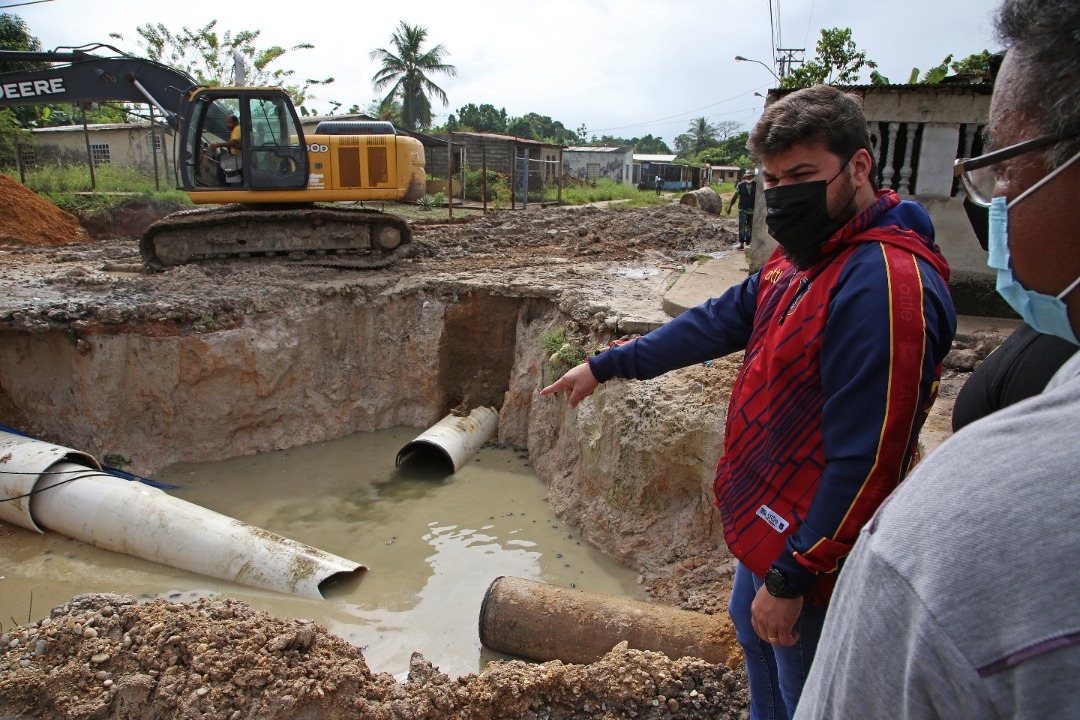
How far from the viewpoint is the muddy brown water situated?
5.07 meters

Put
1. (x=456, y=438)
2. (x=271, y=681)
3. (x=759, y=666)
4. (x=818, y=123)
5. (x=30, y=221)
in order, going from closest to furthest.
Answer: (x=818, y=123), (x=759, y=666), (x=271, y=681), (x=456, y=438), (x=30, y=221)

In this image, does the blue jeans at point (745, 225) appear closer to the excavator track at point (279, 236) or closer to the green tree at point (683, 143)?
the excavator track at point (279, 236)

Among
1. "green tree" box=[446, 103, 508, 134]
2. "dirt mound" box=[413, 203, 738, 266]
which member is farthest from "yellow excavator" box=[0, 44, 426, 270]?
"green tree" box=[446, 103, 508, 134]

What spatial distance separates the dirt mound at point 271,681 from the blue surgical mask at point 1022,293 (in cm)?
268

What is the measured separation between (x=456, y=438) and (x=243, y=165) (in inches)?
206

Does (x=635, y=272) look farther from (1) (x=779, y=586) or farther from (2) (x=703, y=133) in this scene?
(2) (x=703, y=133)

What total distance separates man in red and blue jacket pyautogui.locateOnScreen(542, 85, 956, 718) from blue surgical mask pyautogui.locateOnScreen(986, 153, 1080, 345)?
2.20 feet

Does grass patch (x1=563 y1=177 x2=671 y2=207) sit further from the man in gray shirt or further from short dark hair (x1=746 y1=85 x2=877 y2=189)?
the man in gray shirt

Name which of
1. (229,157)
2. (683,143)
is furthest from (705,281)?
(683,143)

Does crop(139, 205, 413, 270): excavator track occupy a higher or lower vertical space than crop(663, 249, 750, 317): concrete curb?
higher

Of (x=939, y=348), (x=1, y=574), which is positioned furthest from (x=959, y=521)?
(x=1, y=574)

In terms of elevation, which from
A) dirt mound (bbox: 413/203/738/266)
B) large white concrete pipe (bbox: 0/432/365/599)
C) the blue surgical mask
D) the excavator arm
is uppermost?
the excavator arm

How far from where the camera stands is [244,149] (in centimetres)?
947

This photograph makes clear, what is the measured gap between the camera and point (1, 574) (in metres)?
5.70
